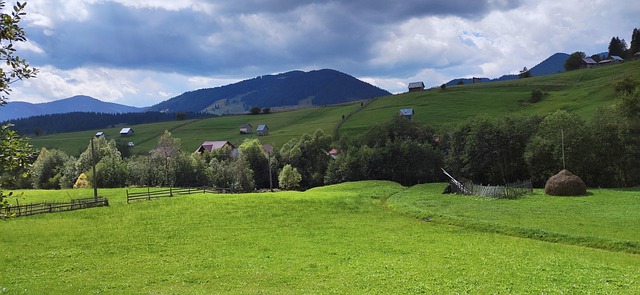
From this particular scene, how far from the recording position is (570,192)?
174 ft

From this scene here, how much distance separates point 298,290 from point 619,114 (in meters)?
77.3

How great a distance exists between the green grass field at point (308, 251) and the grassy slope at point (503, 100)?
9571cm

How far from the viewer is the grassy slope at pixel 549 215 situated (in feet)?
103

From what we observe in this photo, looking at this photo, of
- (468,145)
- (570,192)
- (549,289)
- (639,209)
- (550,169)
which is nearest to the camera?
(549,289)

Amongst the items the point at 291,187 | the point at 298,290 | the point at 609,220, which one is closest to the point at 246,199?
the point at 298,290

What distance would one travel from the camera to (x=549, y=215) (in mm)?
40719

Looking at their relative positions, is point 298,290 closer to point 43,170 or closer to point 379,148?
point 379,148

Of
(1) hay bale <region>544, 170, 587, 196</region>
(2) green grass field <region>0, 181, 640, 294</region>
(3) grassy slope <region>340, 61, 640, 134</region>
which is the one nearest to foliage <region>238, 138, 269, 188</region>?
(3) grassy slope <region>340, 61, 640, 134</region>

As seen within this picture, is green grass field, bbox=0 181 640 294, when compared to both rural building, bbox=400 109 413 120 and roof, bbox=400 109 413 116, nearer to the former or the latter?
rural building, bbox=400 109 413 120

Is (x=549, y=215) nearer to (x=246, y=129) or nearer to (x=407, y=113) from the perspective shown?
(x=407, y=113)

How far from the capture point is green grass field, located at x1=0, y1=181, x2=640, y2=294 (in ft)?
68.7

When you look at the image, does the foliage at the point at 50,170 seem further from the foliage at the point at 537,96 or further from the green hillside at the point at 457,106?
the foliage at the point at 537,96

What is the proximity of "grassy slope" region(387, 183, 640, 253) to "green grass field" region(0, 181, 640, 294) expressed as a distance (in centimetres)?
23

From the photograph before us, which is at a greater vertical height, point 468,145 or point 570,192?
point 468,145
